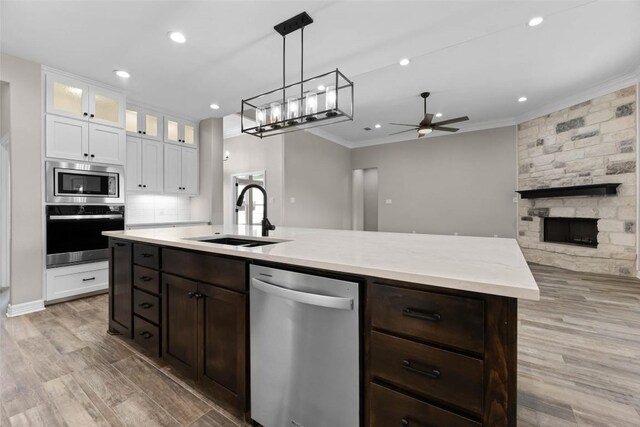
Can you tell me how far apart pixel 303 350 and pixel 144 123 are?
181 inches

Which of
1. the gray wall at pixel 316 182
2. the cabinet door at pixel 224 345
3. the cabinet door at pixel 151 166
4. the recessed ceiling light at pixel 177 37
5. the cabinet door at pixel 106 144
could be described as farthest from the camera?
the gray wall at pixel 316 182

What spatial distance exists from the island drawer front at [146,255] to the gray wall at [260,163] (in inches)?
150

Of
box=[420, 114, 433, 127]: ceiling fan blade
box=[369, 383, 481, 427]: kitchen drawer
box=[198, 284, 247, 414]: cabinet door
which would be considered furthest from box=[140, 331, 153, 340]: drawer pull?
box=[420, 114, 433, 127]: ceiling fan blade

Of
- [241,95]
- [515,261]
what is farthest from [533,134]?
[515,261]

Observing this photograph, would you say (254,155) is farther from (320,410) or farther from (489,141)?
(320,410)

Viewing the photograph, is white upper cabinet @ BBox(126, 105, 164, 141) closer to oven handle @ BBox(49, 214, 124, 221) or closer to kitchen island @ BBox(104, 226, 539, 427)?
oven handle @ BBox(49, 214, 124, 221)

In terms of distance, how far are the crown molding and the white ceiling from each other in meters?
0.12

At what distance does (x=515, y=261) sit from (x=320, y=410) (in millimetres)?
961

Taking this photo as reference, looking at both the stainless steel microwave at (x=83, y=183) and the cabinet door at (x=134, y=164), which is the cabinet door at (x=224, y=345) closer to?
the stainless steel microwave at (x=83, y=183)

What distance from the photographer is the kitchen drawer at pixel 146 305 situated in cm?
189

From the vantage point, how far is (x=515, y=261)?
1.06 meters

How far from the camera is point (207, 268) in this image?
5.03 ft

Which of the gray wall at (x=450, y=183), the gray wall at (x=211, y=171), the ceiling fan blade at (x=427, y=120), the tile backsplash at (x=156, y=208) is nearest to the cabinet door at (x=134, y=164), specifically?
the tile backsplash at (x=156, y=208)

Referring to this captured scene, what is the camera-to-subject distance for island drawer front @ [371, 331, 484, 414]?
0.83 m
